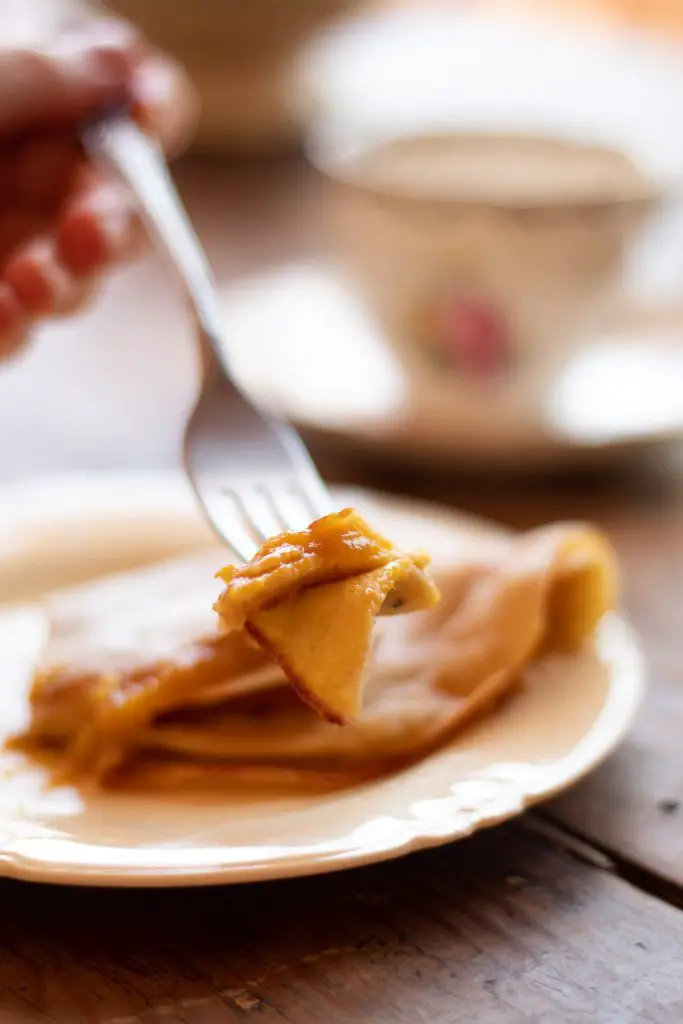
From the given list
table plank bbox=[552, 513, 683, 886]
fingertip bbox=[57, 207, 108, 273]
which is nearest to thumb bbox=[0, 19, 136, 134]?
fingertip bbox=[57, 207, 108, 273]

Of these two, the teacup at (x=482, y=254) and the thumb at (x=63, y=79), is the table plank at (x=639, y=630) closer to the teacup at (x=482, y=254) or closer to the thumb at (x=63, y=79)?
the teacup at (x=482, y=254)

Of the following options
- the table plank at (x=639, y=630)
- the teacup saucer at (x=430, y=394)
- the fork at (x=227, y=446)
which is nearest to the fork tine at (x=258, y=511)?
the fork at (x=227, y=446)

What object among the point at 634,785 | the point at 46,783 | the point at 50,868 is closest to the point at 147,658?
the point at 46,783

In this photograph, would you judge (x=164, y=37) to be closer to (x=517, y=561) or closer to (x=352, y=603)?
(x=517, y=561)

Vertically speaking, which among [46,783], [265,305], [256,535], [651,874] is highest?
[265,305]

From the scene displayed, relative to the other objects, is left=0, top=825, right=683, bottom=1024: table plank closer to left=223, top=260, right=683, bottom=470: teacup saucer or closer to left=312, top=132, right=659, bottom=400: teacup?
left=223, top=260, right=683, bottom=470: teacup saucer

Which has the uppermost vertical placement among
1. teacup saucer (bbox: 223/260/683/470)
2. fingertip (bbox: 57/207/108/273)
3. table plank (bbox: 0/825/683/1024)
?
fingertip (bbox: 57/207/108/273)
